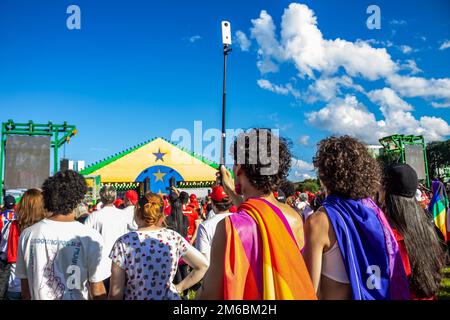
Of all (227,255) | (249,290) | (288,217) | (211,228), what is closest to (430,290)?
(288,217)

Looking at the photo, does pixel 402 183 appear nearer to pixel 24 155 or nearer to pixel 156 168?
pixel 24 155

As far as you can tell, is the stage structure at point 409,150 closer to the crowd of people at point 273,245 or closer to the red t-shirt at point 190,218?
the red t-shirt at point 190,218

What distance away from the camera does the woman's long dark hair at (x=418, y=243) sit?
2148 millimetres

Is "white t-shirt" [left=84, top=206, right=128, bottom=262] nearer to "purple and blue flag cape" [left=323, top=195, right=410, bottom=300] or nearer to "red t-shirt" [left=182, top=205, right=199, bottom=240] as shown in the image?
"red t-shirt" [left=182, top=205, right=199, bottom=240]

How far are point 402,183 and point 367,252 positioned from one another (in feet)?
2.28

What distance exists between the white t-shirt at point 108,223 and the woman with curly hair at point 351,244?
3.29 metres

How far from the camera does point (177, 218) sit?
6.64 meters

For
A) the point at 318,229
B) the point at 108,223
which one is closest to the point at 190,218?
the point at 108,223

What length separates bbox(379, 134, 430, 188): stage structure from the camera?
49.9 feet

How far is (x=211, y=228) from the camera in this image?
4.04m

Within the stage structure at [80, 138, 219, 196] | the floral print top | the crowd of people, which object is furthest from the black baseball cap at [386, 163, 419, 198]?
the stage structure at [80, 138, 219, 196]

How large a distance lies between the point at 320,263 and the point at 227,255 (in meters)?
0.55

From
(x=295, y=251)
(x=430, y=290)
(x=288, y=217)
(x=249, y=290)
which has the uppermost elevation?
(x=288, y=217)
